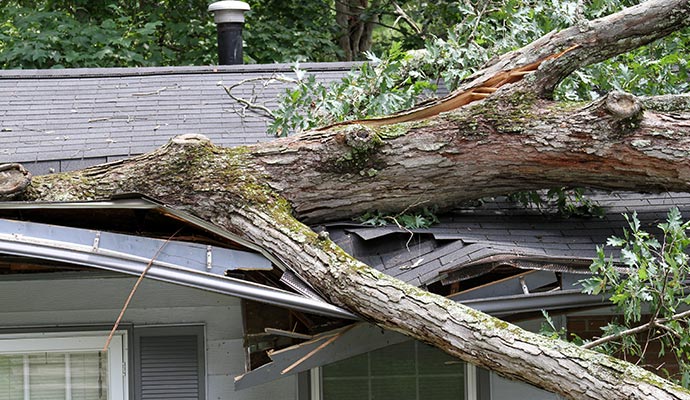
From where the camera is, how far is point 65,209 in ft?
18.3

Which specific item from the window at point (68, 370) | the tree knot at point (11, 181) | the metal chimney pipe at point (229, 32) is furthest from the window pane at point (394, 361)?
the metal chimney pipe at point (229, 32)

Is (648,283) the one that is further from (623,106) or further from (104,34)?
(104,34)

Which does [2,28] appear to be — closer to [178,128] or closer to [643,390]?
[178,128]

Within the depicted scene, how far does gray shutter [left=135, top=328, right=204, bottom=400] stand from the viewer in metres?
6.19

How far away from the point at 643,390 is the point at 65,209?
304cm

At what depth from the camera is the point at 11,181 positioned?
5.31 m

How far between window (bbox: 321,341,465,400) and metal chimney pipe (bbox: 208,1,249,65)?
415cm

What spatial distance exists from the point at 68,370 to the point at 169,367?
62 cm

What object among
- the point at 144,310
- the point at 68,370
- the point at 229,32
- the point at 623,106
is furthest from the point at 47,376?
the point at 229,32

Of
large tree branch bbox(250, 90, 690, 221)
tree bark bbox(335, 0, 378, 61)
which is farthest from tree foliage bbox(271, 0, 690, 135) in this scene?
tree bark bbox(335, 0, 378, 61)

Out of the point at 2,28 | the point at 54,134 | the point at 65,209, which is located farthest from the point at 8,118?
the point at 2,28

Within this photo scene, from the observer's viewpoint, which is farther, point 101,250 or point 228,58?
point 228,58

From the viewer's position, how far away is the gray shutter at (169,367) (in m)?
6.19

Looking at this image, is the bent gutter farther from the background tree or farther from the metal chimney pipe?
the background tree
